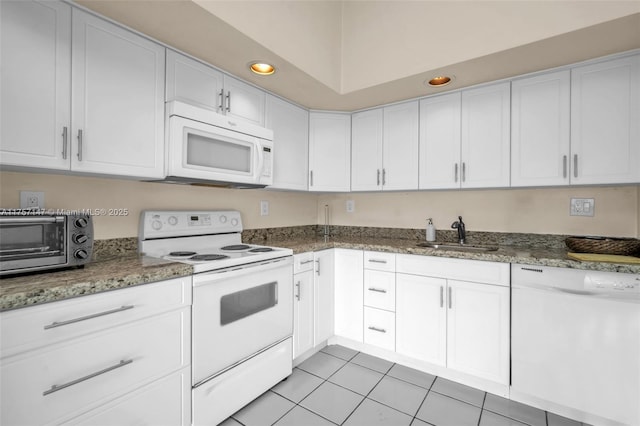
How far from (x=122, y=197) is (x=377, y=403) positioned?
204 cm

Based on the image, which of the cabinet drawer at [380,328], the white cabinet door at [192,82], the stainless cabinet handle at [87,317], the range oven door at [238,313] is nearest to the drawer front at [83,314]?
the stainless cabinet handle at [87,317]

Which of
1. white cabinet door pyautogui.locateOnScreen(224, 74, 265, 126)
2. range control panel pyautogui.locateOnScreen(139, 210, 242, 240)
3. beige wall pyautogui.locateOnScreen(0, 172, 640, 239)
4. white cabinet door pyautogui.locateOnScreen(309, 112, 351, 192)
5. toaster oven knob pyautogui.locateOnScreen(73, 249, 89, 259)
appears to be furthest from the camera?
white cabinet door pyautogui.locateOnScreen(309, 112, 351, 192)

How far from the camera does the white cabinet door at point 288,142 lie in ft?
7.93

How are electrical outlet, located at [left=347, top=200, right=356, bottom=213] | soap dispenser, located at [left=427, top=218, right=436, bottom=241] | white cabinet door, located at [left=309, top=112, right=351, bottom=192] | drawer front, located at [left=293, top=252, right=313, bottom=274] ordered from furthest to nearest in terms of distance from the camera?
electrical outlet, located at [left=347, top=200, right=356, bottom=213]
white cabinet door, located at [left=309, top=112, right=351, bottom=192]
soap dispenser, located at [left=427, top=218, right=436, bottom=241]
drawer front, located at [left=293, top=252, right=313, bottom=274]

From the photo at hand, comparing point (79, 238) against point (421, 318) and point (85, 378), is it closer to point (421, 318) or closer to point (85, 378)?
point (85, 378)

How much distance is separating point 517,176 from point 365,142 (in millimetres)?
1258

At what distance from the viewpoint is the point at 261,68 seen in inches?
78.0

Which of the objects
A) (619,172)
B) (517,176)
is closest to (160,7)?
(517,176)

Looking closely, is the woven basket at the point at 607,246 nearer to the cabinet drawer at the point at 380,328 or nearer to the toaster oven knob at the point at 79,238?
the cabinet drawer at the point at 380,328

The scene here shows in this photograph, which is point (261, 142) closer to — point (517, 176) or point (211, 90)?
point (211, 90)

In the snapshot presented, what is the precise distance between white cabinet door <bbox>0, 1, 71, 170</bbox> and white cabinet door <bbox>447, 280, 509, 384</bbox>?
7.80 ft

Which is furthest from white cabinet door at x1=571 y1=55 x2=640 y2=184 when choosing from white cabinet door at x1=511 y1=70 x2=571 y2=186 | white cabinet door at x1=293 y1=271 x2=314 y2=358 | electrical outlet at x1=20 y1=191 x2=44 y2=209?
electrical outlet at x1=20 y1=191 x2=44 y2=209

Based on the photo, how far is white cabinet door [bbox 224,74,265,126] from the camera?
204cm

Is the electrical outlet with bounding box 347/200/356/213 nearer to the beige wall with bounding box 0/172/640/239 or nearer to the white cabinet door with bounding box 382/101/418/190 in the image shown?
the beige wall with bounding box 0/172/640/239
